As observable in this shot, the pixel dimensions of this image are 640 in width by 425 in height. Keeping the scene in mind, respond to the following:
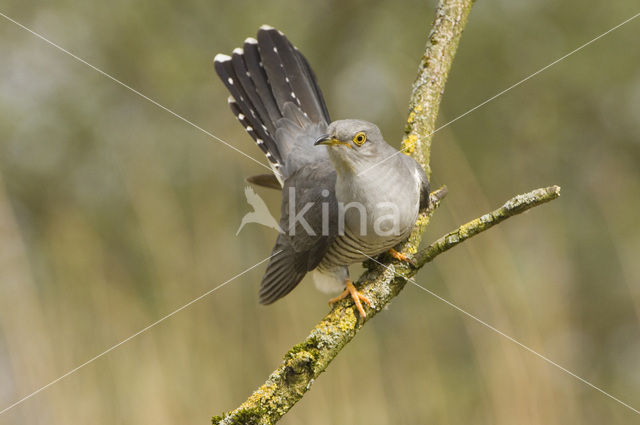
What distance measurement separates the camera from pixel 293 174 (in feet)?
9.39

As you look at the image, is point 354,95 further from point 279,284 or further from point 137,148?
point 279,284

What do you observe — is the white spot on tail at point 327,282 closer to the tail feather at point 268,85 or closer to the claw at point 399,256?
the claw at point 399,256

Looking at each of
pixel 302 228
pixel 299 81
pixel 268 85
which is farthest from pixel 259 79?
pixel 302 228

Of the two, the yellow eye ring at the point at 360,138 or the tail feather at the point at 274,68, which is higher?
the tail feather at the point at 274,68

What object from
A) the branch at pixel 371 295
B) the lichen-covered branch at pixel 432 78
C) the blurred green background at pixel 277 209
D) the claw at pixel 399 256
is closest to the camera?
the branch at pixel 371 295

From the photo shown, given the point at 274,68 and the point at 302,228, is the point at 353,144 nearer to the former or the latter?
the point at 302,228

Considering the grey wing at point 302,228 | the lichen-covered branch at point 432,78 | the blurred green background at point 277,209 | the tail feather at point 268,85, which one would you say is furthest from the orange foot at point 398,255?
the tail feather at point 268,85

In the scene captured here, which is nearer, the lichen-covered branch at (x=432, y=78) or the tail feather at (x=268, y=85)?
the lichen-covered branch at (x=432, y=78)

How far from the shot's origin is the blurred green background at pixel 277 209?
3.12 meters

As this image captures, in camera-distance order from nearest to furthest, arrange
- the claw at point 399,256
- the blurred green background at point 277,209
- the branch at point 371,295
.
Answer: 1. the branch at point 371,295
2. the claw at point 399,256
3. the blurred green background at point 277,209
